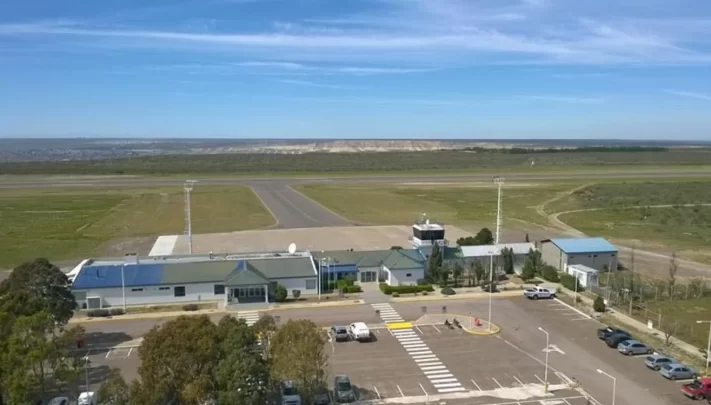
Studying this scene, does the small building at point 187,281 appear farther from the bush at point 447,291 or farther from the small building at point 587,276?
the small building at point 587,276

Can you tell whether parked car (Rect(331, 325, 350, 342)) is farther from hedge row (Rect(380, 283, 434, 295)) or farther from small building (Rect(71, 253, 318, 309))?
hedge row (Rect(380, 283, 434, 295))

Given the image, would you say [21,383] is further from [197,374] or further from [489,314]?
[489,314]

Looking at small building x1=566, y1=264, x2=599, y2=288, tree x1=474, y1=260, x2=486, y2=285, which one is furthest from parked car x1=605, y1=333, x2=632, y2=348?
tree x1=474, y1=260, x2=486, y2=285

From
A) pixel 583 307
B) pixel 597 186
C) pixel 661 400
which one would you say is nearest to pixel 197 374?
A: pixel 661 400

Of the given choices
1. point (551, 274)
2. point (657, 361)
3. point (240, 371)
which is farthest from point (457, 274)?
point (240, 371)

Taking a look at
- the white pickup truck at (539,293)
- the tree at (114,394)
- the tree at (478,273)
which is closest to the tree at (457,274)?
the tree at (478,273)

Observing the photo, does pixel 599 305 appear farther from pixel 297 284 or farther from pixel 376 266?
pixel 297 284
